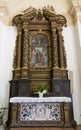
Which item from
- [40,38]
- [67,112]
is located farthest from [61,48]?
[67,112]

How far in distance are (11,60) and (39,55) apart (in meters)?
0.99

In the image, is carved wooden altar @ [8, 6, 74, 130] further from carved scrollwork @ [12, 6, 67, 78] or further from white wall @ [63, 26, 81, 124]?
white wall @ [63, 26, 81, 124]

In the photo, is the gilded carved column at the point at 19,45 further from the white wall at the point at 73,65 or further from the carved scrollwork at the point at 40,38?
the white wall at the point at 73,65

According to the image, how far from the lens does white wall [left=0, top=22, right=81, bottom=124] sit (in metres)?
6.21

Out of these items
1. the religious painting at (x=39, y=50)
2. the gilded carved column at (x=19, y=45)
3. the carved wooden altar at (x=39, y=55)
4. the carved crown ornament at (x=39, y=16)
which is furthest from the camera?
the carved crown ornament at (x=39, y=16)

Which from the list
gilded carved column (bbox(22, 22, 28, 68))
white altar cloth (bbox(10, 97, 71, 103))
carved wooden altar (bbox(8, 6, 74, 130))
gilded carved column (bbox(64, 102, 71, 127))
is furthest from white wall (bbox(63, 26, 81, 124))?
gilded carved column (bbox(22, 22, 28, 68))

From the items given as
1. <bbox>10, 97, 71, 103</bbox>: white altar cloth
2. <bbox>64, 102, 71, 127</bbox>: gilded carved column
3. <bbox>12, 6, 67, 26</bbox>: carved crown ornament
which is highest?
<bbox>12, 6, 67, 26</bbox>: carved crown ornament

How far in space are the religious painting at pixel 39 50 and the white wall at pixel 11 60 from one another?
75 centimetres

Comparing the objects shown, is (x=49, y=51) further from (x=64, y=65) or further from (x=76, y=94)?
(x=76, y=94)

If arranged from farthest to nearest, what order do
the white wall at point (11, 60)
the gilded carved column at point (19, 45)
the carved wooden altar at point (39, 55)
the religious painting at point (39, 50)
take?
the religious painting at point (39, 50), the gilded carved column at point (19, 45), the white wall at point (11, 60), the carved wooden altar at point (39, 55)

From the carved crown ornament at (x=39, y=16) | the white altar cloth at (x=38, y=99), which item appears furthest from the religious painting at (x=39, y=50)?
the white altar cloth at (x=38, y=99)

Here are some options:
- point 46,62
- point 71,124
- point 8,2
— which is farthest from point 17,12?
point 71,124

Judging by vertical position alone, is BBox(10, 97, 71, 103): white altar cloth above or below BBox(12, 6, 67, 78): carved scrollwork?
below

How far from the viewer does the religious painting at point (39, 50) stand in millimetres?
6613
